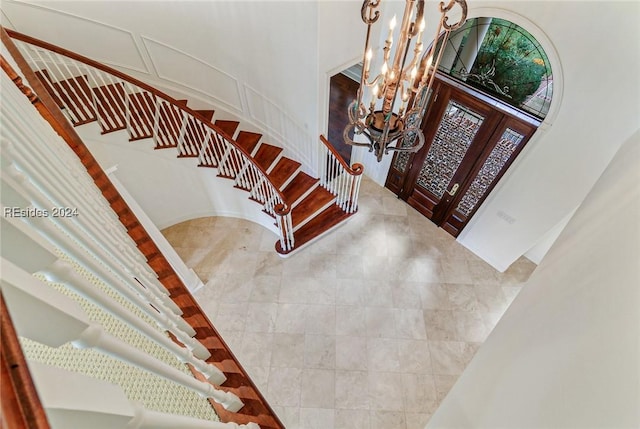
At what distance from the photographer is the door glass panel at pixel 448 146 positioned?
3854 millimetres

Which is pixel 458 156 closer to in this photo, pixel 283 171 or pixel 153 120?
pixel 283 171

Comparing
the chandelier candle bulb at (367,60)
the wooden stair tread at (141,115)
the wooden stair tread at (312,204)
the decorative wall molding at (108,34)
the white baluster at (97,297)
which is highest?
the chandelier candle bulb at (367,60)

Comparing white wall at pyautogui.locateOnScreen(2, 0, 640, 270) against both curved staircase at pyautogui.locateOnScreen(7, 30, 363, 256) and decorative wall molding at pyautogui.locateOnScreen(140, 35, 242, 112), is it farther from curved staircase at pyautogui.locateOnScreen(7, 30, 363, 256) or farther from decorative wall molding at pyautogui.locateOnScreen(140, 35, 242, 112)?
curved staircase at pyautogui.locateOnScreen(7, 30, 363, 256)

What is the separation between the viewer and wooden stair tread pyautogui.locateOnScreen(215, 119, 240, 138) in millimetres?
4970

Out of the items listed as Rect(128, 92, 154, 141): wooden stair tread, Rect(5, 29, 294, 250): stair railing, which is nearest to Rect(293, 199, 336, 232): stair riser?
Rect(5, 29, 294, 250): stair railing

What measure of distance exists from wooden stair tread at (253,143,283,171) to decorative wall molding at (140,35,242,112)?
0.71 metres

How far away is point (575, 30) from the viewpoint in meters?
2.67

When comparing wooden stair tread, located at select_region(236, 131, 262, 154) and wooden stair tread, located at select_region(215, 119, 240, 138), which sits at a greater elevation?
wooden stair tread, located at select_region(215, 119, 240, 138)

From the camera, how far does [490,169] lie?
12.9 ft

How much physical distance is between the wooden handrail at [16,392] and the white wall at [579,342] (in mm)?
1223

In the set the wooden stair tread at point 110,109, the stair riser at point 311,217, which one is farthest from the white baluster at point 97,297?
the wooden stair tread at point 110,109

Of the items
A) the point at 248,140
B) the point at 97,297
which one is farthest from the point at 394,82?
the point at 248,140

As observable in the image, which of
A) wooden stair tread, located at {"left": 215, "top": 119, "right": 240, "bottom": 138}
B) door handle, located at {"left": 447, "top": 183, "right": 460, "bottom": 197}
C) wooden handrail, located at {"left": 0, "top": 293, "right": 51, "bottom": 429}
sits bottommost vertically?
door handle, located at {"left": 447, "top": 183, "right": 460, "bottom": 197}

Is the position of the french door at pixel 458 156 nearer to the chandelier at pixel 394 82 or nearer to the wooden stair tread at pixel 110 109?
the chandelier at pixel 394 82
